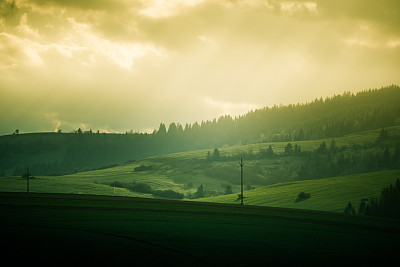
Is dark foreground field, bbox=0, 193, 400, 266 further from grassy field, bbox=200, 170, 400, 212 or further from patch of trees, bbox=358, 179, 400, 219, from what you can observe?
grassy field, bbox=200, 170, 400, 212

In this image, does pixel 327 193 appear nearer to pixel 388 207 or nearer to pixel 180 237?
pixel 388 207

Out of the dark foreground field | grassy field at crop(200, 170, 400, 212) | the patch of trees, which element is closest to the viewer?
the dark foreground field

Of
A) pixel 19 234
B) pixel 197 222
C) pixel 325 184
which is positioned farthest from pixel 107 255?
pixel 325 184

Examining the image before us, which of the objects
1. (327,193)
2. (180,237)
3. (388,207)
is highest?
(180,237)

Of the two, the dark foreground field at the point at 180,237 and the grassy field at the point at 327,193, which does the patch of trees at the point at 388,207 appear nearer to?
the grassy field at the point at 327,193

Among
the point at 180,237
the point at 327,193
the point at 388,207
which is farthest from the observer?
the point at 327,193

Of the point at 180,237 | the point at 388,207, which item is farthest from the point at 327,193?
the point at 180,237

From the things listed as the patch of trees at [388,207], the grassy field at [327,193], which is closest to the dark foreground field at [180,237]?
the patch of trees at [388,207]

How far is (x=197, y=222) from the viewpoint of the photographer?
60562mm

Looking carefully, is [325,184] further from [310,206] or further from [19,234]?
[19,234]

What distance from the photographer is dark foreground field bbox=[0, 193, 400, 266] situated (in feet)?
121

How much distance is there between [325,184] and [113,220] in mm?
128472

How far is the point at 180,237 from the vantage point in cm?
4703

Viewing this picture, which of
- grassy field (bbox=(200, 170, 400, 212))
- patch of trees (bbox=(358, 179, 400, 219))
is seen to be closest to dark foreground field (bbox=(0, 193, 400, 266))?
patch of trees (bbox=(358, 179, 400, 219))
